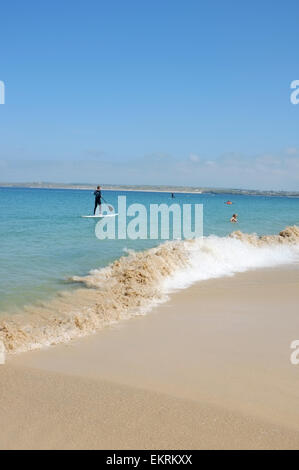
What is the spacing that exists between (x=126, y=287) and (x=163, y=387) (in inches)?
178

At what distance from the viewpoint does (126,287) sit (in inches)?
346

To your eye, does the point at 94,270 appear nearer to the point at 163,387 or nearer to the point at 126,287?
the point at 126,287

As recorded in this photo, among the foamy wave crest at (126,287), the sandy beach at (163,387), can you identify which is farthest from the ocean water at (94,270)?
the sandy beach at (163,387)

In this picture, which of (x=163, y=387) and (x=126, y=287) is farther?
(x=126, y=287)

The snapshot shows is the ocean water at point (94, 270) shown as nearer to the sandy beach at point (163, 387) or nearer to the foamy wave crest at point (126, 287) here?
the foamy wave crest at point (126, 287)

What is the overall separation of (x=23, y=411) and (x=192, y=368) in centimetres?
202

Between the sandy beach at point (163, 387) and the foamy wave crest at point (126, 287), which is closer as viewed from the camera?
the sandy beach at point (163, 387)

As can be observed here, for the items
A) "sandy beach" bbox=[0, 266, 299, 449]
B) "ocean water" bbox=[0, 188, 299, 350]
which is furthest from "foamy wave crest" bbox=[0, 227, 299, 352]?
"sandy beach" bbox=[0, 266, 299, 449]

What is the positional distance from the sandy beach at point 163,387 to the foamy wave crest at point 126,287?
0.44 m

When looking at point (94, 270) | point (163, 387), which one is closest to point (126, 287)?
point (94, 270)

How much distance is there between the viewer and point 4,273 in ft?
32.5

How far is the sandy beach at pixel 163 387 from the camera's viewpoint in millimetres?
3375
